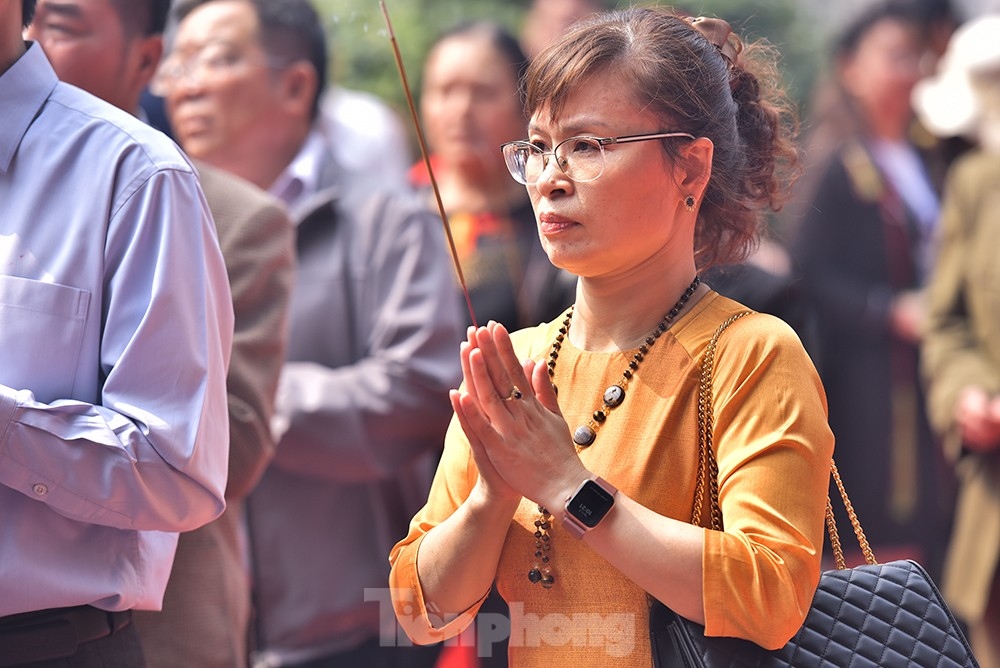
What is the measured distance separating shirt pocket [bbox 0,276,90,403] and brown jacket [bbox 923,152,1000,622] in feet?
11.1

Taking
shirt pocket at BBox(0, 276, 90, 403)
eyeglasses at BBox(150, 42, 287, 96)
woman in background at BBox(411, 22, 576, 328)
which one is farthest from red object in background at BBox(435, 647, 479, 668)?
shirt pocket at BBox(0, 276, 90, 403)

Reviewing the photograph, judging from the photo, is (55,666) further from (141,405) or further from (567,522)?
(567,522)

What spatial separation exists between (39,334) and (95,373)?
118mm

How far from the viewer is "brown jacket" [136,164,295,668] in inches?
123

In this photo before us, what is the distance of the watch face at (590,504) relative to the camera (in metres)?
2.17

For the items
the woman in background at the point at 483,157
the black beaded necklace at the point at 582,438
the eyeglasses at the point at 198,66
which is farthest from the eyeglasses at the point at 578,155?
the woman in background at the point at 483,157

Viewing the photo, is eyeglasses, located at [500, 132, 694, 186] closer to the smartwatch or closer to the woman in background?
the smartwatch

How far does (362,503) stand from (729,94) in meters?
2.31

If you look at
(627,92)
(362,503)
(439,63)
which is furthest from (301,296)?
(627,92)

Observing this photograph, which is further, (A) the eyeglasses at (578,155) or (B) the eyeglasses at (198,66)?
(B) the eyeglasses at (198,66)

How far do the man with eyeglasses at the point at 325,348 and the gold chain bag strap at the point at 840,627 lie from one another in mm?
2078

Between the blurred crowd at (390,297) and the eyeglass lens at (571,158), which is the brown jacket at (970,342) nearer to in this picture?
the blurred crowd at (390,297)

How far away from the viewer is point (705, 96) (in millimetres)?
2371

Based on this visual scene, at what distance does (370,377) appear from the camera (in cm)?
439
